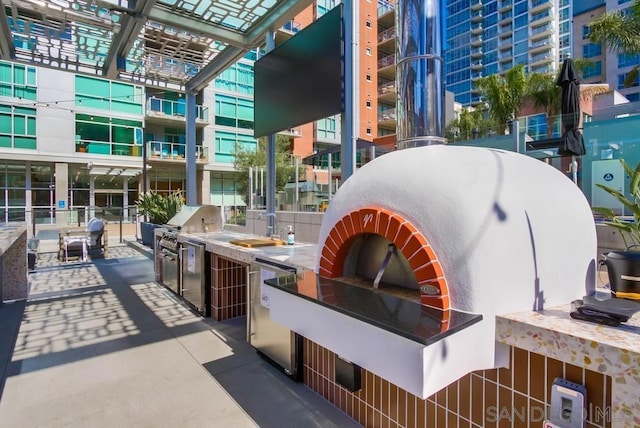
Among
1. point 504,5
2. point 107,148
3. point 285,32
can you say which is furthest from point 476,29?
point 107,148

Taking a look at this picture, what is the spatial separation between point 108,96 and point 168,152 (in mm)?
3903

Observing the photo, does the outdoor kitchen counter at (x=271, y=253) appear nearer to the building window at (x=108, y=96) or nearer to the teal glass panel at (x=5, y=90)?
the building window at (x=108, y=96)

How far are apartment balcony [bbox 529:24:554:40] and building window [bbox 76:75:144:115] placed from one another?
165 ft

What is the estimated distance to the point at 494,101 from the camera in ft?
62.4

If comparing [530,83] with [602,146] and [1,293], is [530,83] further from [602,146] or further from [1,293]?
[1,293]

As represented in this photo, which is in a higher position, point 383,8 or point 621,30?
point 383,8

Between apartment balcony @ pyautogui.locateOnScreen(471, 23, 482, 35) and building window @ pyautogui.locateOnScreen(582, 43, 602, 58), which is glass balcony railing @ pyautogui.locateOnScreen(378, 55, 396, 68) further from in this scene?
apartment balcony @ pyautogui.locateOnScreen(471, 23, 482, 35)

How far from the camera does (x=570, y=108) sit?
14.2 ft

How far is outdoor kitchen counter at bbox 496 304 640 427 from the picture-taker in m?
1.19

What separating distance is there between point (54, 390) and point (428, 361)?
3102 mm

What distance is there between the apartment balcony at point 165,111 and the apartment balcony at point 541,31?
47.7 meters

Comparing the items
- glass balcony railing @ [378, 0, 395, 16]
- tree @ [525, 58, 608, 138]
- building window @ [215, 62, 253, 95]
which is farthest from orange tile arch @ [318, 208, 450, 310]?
glass balcony railing @ [378, 0, 395, 16]

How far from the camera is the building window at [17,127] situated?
51.0ft

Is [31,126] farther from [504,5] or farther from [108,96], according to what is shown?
[504,5]
